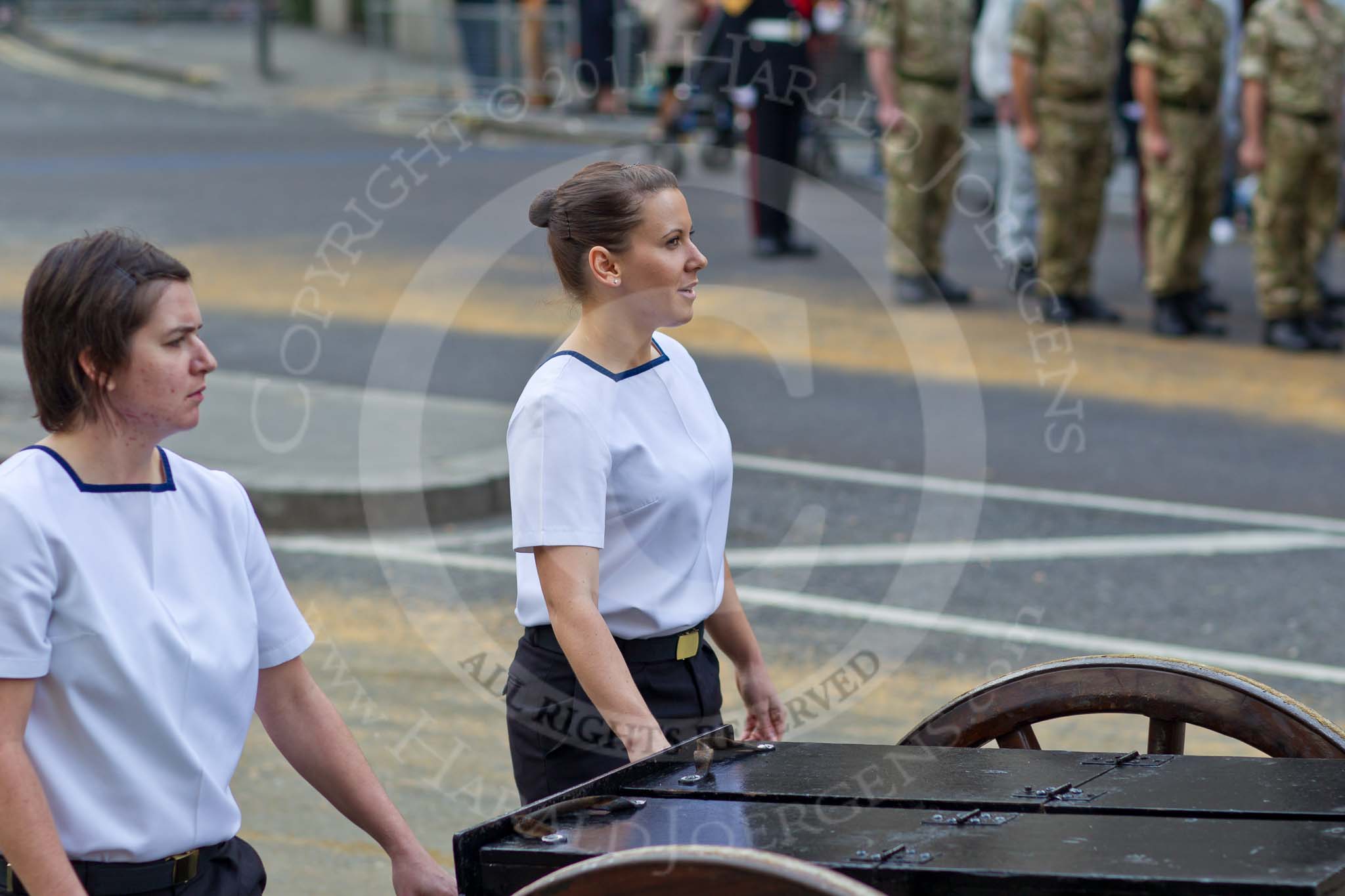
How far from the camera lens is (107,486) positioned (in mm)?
2537

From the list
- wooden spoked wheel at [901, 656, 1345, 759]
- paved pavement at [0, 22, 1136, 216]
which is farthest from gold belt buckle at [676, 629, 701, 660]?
paved pavement at [0, 22, 1136, 216]

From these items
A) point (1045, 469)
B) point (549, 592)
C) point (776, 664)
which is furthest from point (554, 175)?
point (549, 592)

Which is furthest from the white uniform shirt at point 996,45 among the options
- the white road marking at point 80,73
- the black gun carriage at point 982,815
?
the white road marking at point 80,73

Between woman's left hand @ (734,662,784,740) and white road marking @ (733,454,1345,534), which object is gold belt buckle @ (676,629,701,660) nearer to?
woman's left hand @ (734,662,784,740)

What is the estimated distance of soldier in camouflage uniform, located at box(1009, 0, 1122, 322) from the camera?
11086 millimetres

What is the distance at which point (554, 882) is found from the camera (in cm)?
230

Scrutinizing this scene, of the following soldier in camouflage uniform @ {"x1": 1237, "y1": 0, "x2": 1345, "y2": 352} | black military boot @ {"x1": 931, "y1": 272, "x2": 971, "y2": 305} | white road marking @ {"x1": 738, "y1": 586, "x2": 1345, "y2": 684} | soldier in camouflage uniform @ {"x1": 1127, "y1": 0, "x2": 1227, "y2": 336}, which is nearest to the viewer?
white road marking @ {"x1": 738, "y1": 586, "x2": 1345, "y2": 684}

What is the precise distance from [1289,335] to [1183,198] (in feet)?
3.46

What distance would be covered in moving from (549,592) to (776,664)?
9.13ft

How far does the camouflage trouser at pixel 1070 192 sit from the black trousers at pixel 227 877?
31.2 ft

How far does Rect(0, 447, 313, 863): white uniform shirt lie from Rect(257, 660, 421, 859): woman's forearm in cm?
25

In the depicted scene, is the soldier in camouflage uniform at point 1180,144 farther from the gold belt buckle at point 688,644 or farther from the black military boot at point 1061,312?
the gold belt buckle at point 688,644

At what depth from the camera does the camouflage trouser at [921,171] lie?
11789 mm

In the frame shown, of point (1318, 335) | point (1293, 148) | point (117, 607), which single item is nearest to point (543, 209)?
point (117, 607)
